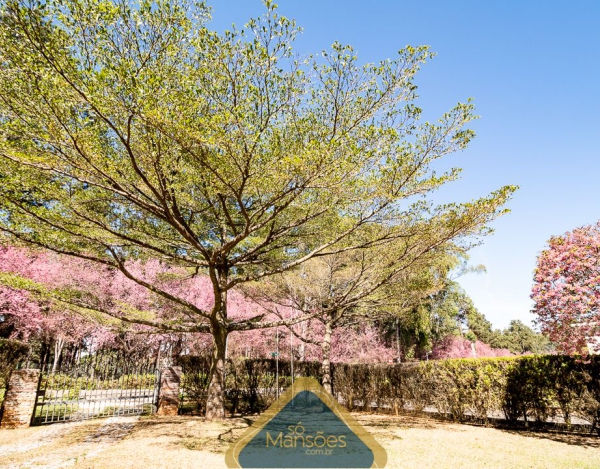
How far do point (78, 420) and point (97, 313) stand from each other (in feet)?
10.8

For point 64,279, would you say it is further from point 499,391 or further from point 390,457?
point 499,391

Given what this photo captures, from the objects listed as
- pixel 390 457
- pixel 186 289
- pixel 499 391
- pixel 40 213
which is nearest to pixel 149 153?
pixel 40 213

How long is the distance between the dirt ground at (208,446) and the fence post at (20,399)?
32cm

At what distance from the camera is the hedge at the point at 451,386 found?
720 cm

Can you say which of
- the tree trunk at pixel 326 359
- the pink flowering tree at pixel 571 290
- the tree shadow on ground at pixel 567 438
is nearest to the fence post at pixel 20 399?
the tree trunk at pixel 326 359

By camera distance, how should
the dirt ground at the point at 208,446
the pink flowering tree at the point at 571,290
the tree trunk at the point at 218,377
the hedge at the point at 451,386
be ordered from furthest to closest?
the tree trunk at the point at 218,377 < the hedge at the point at 451,386 < the pink flowering tree at the point at 571,290 < the dirt ground at the point at 208,446

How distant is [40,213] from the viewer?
5.63 meters

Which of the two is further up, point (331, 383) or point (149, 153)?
point (149, 153)

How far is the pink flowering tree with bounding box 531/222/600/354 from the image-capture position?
5953mm

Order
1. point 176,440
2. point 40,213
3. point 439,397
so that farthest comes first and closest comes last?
point 439,397, point 176,440, point 40,213

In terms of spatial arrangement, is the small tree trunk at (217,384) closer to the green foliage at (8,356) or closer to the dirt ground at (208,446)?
the dirt ground at (208,446)

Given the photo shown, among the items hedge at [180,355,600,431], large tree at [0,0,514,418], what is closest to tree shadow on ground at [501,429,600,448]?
hedge at [180,355,600,431]

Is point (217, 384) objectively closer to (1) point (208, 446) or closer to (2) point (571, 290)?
(1) point (208, 446)

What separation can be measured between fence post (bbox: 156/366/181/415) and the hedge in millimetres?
850
